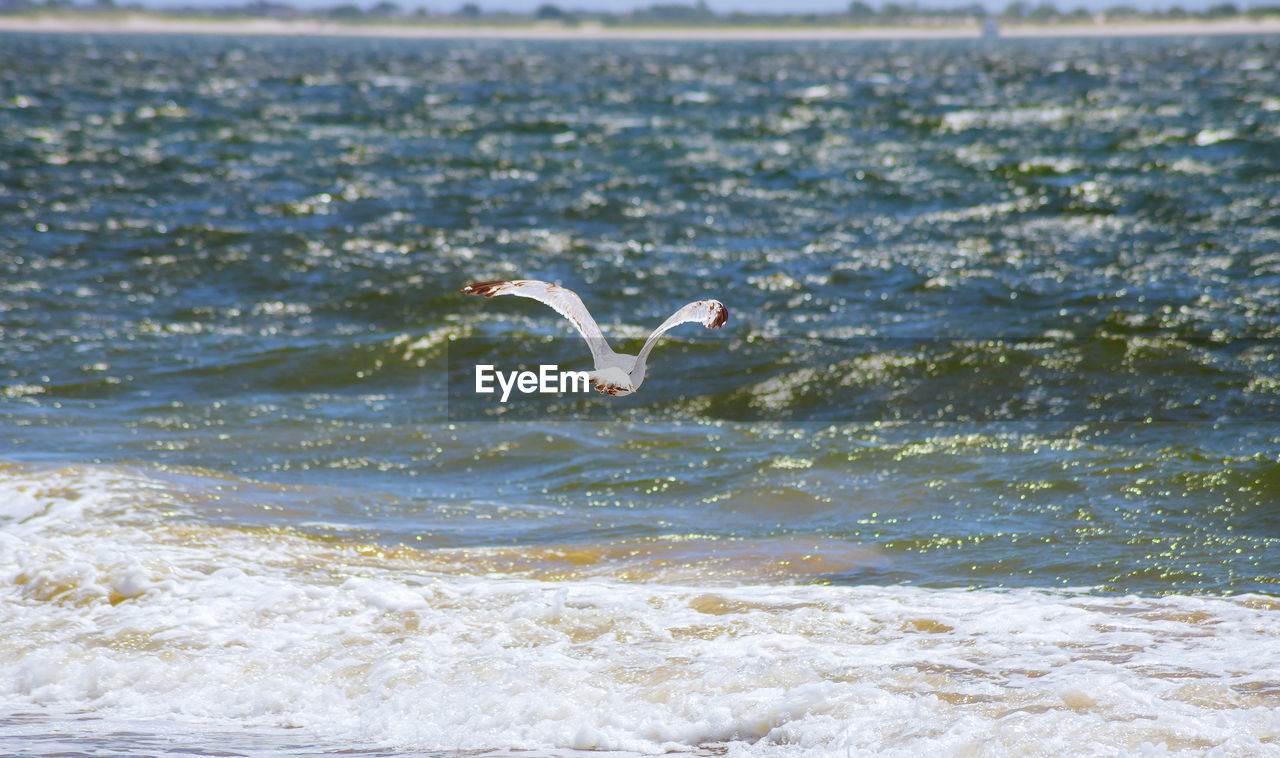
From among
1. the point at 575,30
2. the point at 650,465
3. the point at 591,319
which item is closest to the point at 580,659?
the point at 591,319

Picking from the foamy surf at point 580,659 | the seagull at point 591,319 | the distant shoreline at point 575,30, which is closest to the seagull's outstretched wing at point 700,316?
the seagull at point 591,319

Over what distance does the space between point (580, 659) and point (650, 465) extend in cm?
302

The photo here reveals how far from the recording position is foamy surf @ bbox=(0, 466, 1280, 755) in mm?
4629

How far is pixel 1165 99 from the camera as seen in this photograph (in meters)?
32.8

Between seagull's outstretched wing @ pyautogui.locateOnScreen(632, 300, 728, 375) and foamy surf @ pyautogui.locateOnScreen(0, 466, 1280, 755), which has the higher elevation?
seagull's outstretched wing @ pyautogui.locateOnScreen(632, 300, 728, 375)

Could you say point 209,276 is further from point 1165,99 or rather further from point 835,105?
point 1165,99

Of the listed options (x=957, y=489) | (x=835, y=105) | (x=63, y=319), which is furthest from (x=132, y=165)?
(x=835, y=105)

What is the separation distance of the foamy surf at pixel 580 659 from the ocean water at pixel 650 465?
21mm

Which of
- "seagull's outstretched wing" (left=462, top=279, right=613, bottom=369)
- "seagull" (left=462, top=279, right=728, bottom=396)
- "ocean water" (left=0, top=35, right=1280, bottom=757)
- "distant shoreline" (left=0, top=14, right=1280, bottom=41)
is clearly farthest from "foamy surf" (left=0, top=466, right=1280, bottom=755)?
"distant shoreline" (left=0, top=14, right=1280, bottom=41)

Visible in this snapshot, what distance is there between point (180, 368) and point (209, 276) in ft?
10.9

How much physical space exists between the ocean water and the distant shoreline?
144749 millimetres

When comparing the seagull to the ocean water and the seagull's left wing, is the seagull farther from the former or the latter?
the ocean water

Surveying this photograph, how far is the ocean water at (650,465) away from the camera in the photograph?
4.92 m

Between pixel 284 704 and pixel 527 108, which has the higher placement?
pixel 527 108
